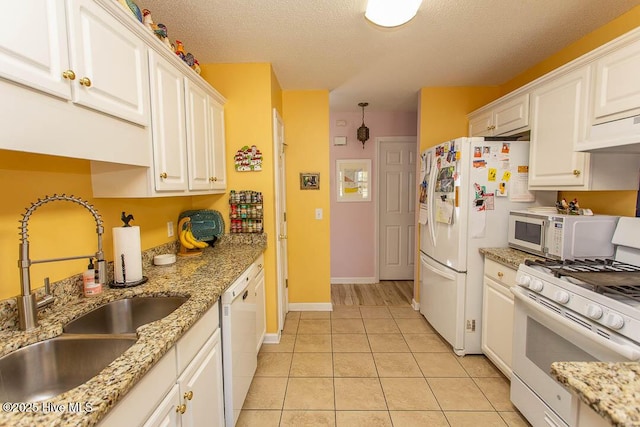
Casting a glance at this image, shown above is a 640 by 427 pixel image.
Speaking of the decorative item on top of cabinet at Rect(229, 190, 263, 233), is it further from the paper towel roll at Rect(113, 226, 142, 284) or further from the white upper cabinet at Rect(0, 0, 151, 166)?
the white upper cabinet at Rect(0, 0, 151, 166)

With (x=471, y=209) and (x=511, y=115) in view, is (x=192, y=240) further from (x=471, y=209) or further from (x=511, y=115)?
(x=511, y=115)

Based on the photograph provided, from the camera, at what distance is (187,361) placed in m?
1.16

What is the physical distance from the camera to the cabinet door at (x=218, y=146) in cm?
225

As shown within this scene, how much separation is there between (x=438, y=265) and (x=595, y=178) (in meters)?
1.28

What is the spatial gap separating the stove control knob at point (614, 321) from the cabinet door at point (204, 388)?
1712 mm

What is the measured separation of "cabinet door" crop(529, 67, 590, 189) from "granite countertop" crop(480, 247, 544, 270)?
0.52 metres

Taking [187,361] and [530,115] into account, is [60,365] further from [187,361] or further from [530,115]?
[530,115]

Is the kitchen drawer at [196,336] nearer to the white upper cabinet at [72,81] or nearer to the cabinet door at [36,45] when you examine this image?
the white upper cabinet at [72,81]

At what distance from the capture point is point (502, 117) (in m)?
2.55

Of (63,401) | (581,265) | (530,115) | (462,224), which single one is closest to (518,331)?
(581,265)

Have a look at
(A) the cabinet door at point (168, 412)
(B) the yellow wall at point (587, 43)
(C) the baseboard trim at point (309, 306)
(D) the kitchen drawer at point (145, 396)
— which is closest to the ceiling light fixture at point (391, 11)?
(B) the yellow wall at point (587, 43)

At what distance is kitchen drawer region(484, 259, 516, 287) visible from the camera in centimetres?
196

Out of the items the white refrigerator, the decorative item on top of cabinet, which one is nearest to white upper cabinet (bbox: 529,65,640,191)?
the white refrigerator

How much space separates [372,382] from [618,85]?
2.37m
